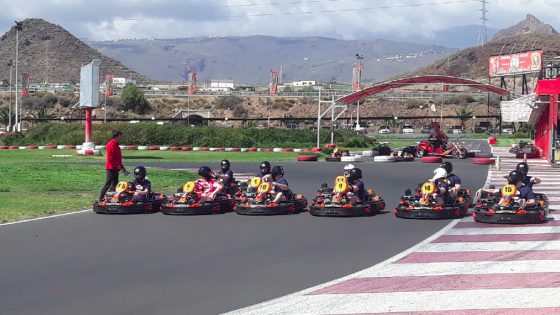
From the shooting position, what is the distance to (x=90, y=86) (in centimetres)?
4209

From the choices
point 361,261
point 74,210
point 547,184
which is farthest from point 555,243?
point 547,184

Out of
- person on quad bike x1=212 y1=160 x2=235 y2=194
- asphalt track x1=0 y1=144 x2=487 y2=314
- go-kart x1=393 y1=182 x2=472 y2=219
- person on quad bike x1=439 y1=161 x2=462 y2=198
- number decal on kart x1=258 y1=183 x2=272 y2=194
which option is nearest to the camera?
asphalt track x1=0 y1=144 x2=487 y2=314

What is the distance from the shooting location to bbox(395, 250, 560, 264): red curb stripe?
36.2 ft

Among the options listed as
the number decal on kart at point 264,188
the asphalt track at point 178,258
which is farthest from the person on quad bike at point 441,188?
the number decal on kart at point 264,188

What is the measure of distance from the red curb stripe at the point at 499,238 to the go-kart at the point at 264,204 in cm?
415

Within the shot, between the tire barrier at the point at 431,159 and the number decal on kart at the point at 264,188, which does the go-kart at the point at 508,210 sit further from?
the tire barrier at the point at 431,159

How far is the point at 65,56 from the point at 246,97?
225ft

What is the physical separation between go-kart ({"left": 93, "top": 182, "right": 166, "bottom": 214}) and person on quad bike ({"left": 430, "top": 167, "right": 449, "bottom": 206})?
18.9ft

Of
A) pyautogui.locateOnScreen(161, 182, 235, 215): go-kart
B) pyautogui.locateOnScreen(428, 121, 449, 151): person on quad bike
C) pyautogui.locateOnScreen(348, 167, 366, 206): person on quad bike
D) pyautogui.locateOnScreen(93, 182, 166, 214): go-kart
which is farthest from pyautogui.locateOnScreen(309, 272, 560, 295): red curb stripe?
pyautogui.locateOnScreen(428, 121, 449, 151): person on quad bike

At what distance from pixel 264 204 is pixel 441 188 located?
3498 millimetres

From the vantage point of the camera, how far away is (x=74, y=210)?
17469 millimetres

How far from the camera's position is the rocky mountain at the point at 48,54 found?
160 meters

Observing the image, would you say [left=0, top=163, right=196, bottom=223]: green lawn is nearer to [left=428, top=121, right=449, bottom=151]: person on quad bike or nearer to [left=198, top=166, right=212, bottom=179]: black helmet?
[left=198, top=166, right=212, bottom=179]: black helmet

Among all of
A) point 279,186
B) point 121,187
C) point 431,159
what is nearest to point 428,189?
point 279,186
